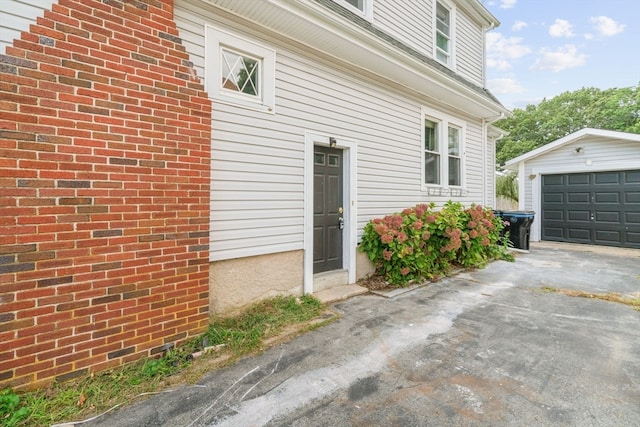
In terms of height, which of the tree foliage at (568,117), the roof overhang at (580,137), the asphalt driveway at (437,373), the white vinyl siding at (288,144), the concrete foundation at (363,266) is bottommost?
the asphalt driveway at (437,373)

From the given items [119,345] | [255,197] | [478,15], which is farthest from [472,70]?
[119,345]

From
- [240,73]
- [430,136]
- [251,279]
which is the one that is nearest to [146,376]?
[251,279]

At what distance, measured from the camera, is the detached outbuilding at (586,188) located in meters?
8.29

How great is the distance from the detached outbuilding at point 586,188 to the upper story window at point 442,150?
4.49 m

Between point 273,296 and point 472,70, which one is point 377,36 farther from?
point 472,70

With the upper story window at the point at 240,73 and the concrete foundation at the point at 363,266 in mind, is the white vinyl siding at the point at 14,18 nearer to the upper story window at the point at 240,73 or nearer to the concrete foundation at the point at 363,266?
the upper story window at the point at 240,73

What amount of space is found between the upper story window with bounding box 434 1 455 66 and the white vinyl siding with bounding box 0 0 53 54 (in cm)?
741

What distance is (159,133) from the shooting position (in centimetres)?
268

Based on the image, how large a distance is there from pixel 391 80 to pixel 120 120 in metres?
4.68

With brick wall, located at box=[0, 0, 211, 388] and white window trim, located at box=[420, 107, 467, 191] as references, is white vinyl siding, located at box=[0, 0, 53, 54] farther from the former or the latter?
white window trim, located at box=[420, 107, 467, 191]

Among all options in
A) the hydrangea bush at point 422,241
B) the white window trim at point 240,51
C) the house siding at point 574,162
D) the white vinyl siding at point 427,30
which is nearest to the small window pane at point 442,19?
the white vinyl siding at point 427,30

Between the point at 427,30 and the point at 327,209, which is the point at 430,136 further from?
the point at 327,209

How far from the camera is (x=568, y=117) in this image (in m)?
26.5

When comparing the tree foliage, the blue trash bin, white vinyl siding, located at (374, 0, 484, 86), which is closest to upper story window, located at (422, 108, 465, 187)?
white vinyl siding, located at (374, 0, 484, 86)
